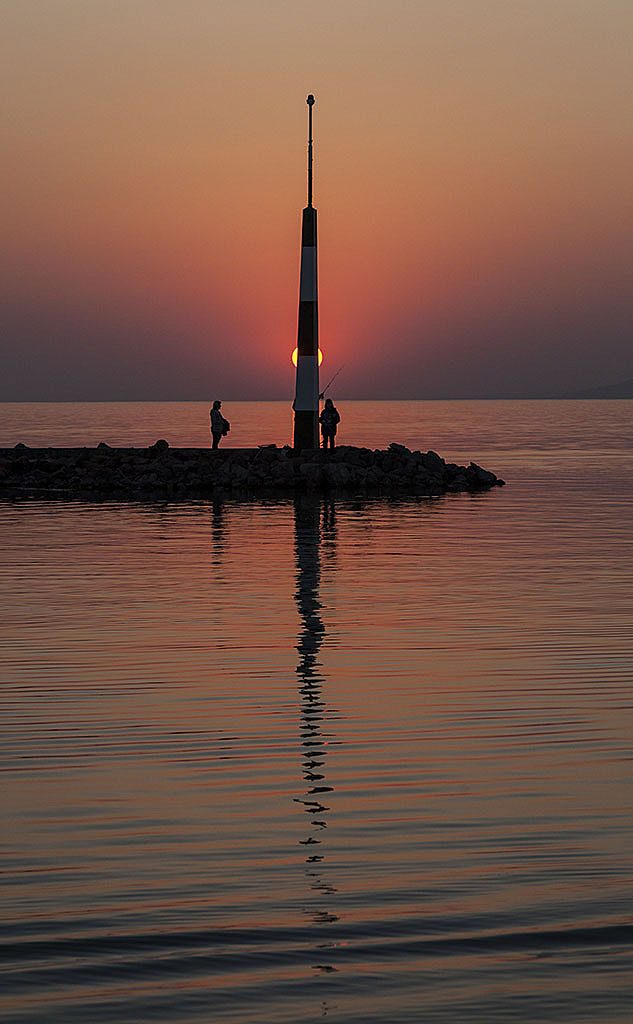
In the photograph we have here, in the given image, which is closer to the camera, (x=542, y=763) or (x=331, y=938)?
(x=331, y=938)

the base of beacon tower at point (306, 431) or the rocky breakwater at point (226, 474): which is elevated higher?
the base of beacon tower at point (306, 431)

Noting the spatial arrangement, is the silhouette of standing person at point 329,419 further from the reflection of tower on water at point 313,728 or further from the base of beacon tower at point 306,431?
the reflection of tower on water at point 313,728

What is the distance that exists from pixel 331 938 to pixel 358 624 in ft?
38.1

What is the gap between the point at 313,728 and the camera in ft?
40.0

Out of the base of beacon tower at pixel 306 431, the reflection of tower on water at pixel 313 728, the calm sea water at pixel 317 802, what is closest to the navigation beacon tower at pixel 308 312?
the base of beacon tower at pixel 306 431

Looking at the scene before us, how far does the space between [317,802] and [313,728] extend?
98.2 inches

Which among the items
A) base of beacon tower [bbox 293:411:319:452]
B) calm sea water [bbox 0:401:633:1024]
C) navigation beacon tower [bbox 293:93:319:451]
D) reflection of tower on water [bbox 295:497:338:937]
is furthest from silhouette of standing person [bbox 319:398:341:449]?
calm sea water [bbox 0:401:633:1024]

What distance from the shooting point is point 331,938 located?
23.3 ft

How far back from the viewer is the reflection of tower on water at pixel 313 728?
804cm

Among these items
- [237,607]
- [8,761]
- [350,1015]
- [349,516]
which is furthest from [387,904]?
[349,516]

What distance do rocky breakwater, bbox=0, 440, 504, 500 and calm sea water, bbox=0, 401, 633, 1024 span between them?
24.4 metres

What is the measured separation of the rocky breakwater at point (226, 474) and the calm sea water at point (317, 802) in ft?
80.2

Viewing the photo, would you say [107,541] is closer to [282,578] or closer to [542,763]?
[282,578]

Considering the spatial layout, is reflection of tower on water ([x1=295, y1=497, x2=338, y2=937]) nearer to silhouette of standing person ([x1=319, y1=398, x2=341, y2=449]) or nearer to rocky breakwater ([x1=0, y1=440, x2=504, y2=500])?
rocky breakwater ([x1=0, y1=440, x2=504, y2=500])
